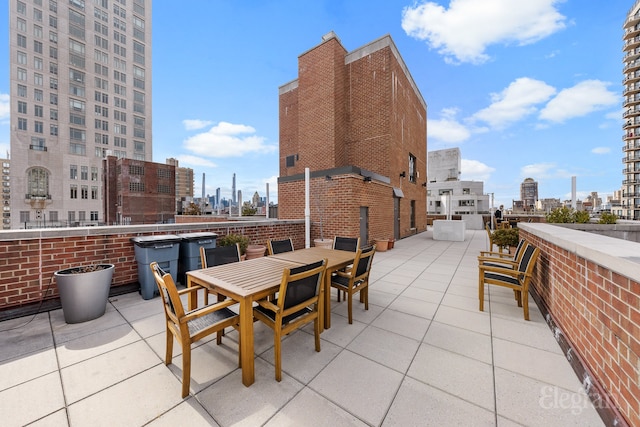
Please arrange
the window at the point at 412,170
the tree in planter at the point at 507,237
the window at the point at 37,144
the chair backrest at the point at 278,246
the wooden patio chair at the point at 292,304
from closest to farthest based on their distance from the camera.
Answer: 1. the wooden patio chair at the point at 292,304
2. the chair backrest at the point at 278,246
3. the tree in planter at the point at 507,237
4. the window at the point at 412,170
5. the window at the point at 37,144

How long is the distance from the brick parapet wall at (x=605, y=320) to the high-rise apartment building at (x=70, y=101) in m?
49.9

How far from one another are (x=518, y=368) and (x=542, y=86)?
15.5 m

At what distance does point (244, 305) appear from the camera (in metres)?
1.82

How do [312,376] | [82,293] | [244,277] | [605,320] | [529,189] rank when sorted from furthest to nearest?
[529,189] → [82,293] → [244,277] → [312,376] → [605,320]

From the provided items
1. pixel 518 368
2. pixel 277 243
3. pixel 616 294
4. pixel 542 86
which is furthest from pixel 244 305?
pixel 542 86

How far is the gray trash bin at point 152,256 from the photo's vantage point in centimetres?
358

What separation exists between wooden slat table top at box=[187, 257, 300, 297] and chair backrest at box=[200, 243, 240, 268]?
1.58 ft

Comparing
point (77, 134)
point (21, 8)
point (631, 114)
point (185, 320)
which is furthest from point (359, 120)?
point (631, 114)

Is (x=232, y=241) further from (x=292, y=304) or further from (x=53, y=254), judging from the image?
(x=292, y=304)

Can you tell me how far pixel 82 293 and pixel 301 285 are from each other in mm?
2844

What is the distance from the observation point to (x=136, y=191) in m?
29.2

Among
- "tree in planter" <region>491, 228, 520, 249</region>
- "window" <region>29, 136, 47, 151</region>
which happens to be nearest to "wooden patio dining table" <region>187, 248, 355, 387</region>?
"tree in planter" <region>491, 228, 520, 249</region>

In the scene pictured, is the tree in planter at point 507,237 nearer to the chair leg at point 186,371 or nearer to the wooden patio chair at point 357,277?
the wooden patio chair at point 357,277

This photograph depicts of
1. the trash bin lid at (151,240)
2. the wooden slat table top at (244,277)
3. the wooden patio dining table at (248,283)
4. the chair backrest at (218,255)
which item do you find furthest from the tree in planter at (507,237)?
the trash bin lid at (151,240)
